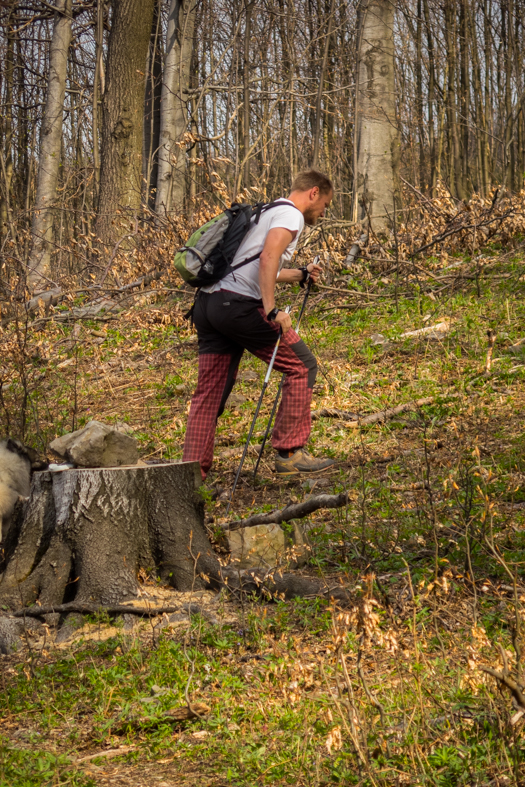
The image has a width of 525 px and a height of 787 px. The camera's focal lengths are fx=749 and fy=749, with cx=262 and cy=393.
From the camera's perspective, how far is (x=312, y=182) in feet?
17.6

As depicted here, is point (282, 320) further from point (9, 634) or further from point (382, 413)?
point (9, 634)

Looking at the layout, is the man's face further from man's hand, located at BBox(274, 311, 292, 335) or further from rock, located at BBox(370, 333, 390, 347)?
rock, located at BBox(370, 333, 390, 347)

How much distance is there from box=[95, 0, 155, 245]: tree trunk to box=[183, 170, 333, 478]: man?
29.9 ft

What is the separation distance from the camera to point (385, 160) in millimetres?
11453

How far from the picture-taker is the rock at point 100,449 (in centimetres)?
497

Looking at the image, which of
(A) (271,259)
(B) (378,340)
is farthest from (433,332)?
(A) (271,259)

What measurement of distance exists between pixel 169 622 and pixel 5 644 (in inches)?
31.2

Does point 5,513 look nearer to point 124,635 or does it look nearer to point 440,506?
point 124,635

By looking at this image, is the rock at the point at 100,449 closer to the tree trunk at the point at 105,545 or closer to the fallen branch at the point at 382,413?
the tree trunk at the point at 105,545

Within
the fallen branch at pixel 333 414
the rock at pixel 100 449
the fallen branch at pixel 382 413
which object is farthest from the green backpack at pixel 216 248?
the fallen branch at pixel 333 414

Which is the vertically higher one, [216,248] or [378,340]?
[216,248]

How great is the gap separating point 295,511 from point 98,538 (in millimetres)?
1244

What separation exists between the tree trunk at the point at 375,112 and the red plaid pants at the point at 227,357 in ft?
20.9

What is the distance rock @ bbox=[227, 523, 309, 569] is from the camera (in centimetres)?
439
